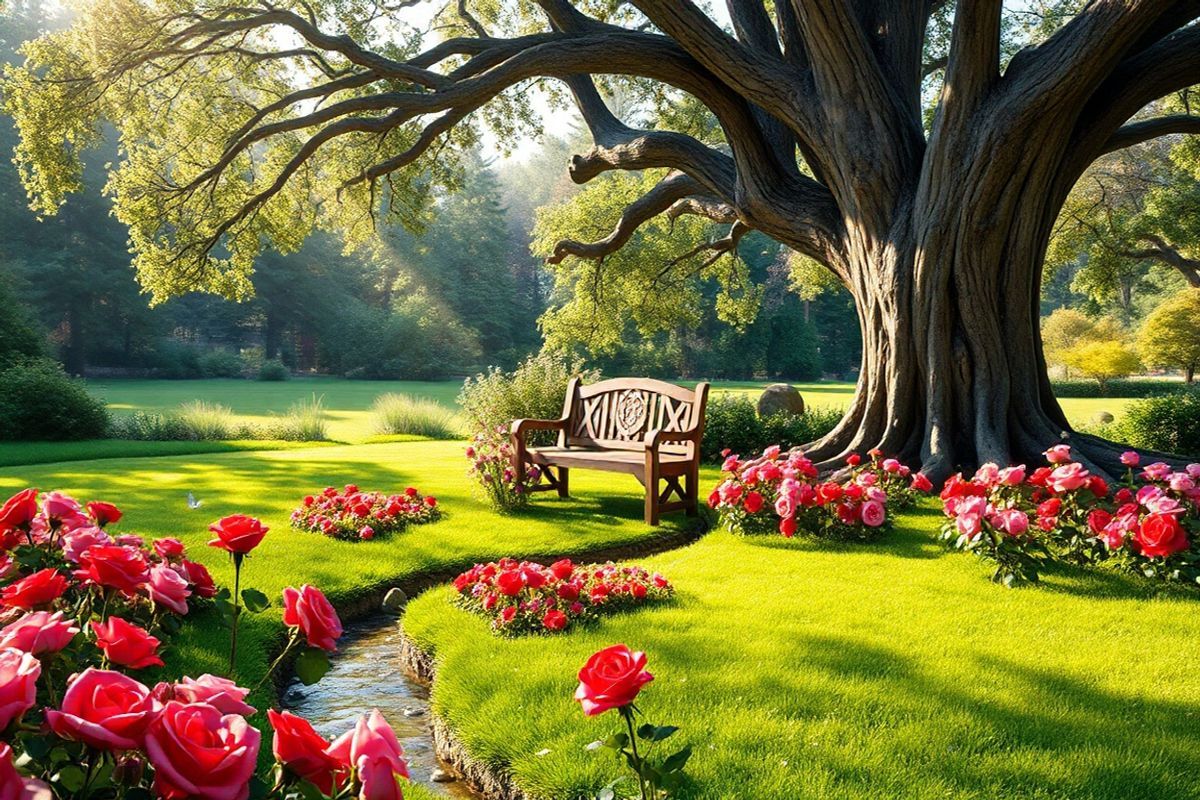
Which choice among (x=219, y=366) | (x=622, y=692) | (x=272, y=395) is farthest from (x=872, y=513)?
(x=219, y=366)

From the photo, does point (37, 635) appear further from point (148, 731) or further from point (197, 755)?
point (197, 755)

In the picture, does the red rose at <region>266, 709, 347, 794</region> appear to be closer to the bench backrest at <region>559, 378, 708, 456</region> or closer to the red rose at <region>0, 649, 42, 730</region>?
the red rose at <region>0, 649, 42, 730</region>

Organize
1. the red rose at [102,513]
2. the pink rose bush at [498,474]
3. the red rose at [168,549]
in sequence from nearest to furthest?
the red rose at [168,549]
the red rose at [102,513]
the pink rose bush at [498,474]

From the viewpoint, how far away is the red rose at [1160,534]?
14.5 feet

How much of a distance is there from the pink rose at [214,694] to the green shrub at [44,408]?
17.3 m

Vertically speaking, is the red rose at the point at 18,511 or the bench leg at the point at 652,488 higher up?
the red rose at the point at 18,511

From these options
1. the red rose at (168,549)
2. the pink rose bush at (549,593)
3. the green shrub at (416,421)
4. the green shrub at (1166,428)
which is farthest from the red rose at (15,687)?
the green shrub at (416,421)

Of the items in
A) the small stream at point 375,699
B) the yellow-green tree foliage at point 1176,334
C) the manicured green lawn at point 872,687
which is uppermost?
the yellow-green tree foliage at point 1176,334

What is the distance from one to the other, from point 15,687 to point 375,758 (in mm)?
516

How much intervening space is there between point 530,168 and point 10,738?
90171 millimetres

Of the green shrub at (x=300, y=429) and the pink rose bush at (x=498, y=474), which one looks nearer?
the pink rose bush at (x=498, y=474)

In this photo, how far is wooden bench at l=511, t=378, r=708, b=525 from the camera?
24.8ft

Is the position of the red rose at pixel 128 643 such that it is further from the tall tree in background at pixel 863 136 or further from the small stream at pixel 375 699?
the tall tree in background at pixel 863 136

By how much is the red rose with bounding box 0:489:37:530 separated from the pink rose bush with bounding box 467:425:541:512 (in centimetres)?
568
